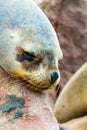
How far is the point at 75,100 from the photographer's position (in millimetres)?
2707

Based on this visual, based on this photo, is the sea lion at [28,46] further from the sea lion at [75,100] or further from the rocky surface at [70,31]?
the rocky surface at [70,31]

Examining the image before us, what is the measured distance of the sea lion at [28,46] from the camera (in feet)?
4.71

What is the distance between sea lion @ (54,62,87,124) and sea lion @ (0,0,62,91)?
3.96 feet

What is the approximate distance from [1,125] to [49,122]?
177mm

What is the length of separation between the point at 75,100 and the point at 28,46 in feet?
4.37

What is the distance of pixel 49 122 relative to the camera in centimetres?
158

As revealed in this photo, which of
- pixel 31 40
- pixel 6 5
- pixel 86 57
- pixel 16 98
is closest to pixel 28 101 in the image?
pixel 16 98

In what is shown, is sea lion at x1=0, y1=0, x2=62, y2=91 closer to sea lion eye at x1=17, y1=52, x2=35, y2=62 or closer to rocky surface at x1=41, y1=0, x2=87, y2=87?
sea lion eye at x1=17, y1=52, x2=35, y2=62

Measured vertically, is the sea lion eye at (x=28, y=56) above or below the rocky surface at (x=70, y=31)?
above

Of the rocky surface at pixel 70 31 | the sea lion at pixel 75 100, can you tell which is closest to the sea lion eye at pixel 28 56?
the sea lion at pixel 75 100

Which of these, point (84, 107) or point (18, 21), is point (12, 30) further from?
point (84, 107)

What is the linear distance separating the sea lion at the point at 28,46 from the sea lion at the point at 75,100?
1.21 meters

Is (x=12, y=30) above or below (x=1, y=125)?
above

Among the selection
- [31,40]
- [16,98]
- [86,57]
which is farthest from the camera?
[86,57]
